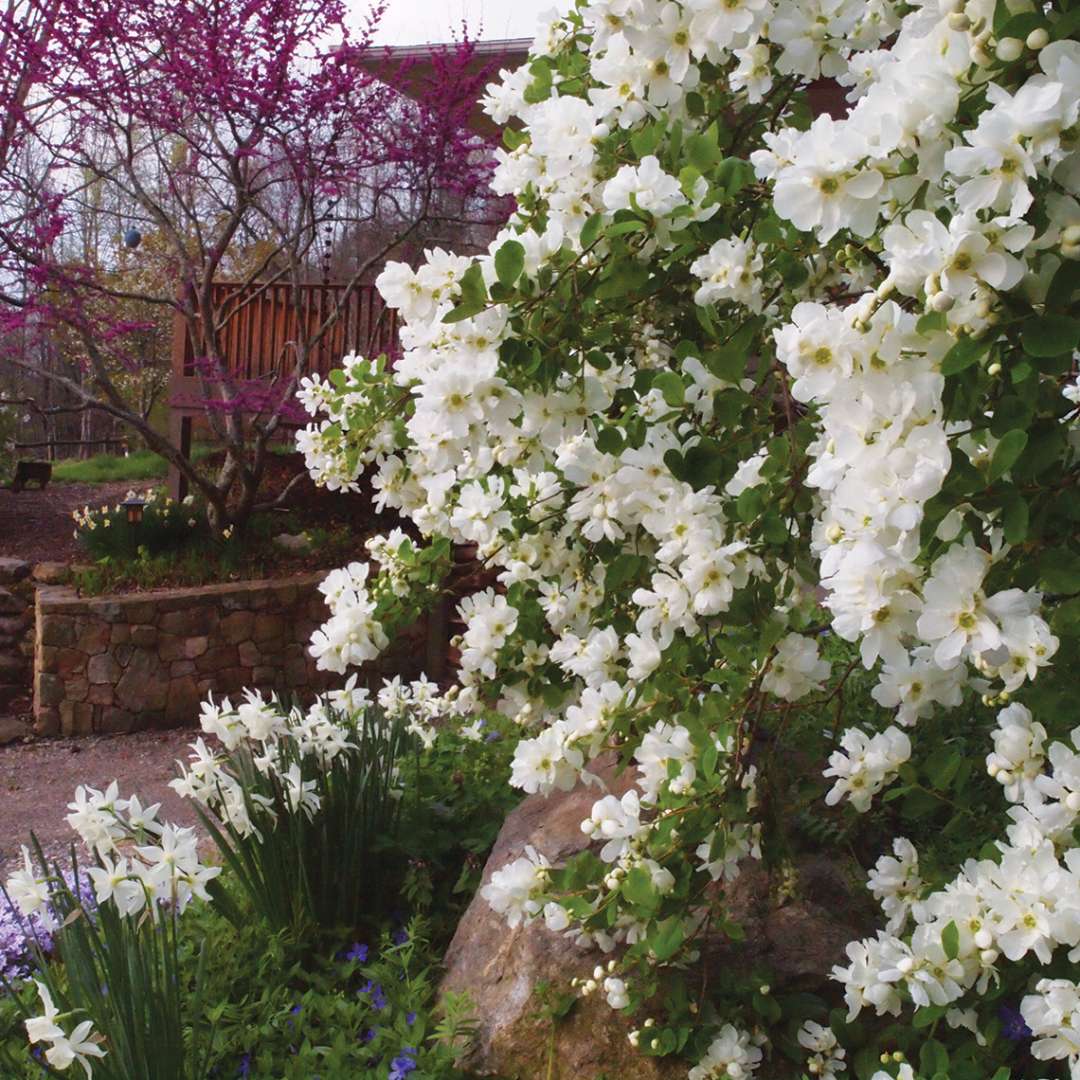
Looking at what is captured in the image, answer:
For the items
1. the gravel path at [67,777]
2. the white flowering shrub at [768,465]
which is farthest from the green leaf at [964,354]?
the gravel path at [67,777]

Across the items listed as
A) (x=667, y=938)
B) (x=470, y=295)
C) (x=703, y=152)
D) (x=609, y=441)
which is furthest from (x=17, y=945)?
(x=703, y=152)

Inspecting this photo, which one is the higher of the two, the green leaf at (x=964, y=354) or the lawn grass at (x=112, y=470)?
the green leaf at (x=964, y=354)

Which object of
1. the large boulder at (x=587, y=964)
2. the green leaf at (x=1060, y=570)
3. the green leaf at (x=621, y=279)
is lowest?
the large boulder at (x=587, y=964)

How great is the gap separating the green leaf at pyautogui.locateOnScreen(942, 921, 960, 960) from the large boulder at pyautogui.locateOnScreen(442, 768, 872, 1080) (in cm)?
61

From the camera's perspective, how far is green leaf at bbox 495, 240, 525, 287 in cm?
138

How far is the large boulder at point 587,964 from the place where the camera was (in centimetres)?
204

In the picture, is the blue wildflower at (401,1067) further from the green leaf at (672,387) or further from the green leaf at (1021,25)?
the green leaf at (1021,25)

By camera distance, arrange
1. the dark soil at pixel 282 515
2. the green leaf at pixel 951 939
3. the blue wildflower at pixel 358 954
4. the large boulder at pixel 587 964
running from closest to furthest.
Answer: the green leaf at pixel 951 939 → the large boulder at pixel 587 964 → the blue wildflower at pixel 358 954 → the dark soil at pixel 282 515

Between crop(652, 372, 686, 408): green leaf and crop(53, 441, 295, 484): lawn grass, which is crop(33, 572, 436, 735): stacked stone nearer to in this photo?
crop(53, 441, 295, 484): lawn grass

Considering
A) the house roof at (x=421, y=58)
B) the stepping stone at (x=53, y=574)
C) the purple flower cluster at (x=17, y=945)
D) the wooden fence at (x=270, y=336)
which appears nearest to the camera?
the purple flower cluster at (x=17, y=945)

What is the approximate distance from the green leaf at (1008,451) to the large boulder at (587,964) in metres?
1.11

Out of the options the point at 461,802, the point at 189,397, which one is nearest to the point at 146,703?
the point at 189,397

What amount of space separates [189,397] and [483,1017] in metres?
6.05

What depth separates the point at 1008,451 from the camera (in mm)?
984
